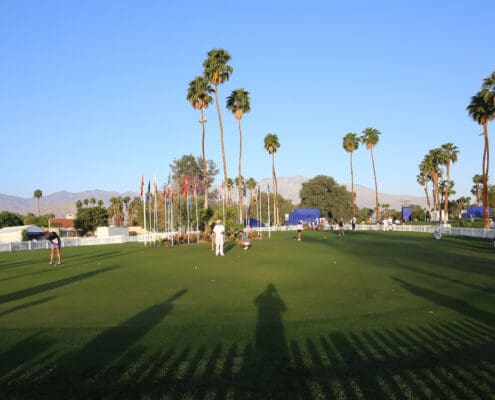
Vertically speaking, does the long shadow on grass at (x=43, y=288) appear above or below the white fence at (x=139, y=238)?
below

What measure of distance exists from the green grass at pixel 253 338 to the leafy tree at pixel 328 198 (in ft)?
309

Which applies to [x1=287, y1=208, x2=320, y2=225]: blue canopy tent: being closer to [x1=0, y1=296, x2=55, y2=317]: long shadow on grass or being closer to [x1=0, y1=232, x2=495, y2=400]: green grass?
[x1=0, y1=232, x2=495, y2=400]: green grass

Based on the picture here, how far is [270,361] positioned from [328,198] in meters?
104

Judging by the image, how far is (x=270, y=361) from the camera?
6.20 meters

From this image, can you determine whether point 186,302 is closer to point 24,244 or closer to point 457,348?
point 457,348

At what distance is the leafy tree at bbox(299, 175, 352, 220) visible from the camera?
355 ft

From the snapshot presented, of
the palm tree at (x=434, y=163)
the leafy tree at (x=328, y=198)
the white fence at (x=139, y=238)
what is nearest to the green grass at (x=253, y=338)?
the white fence at (x=139, y=238)

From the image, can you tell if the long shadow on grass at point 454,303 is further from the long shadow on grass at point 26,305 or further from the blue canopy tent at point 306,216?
the blue canopy tent at point 306,216

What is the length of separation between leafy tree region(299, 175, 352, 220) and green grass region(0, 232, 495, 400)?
94.3 m

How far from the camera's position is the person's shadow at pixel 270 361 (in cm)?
522

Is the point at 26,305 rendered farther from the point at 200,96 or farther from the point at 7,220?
the point at 7,220

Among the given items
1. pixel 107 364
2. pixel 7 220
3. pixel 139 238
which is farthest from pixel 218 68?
pixel 7 220

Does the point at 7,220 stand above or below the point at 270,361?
above

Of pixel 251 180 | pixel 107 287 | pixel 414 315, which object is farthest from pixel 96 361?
pixel 251 180
